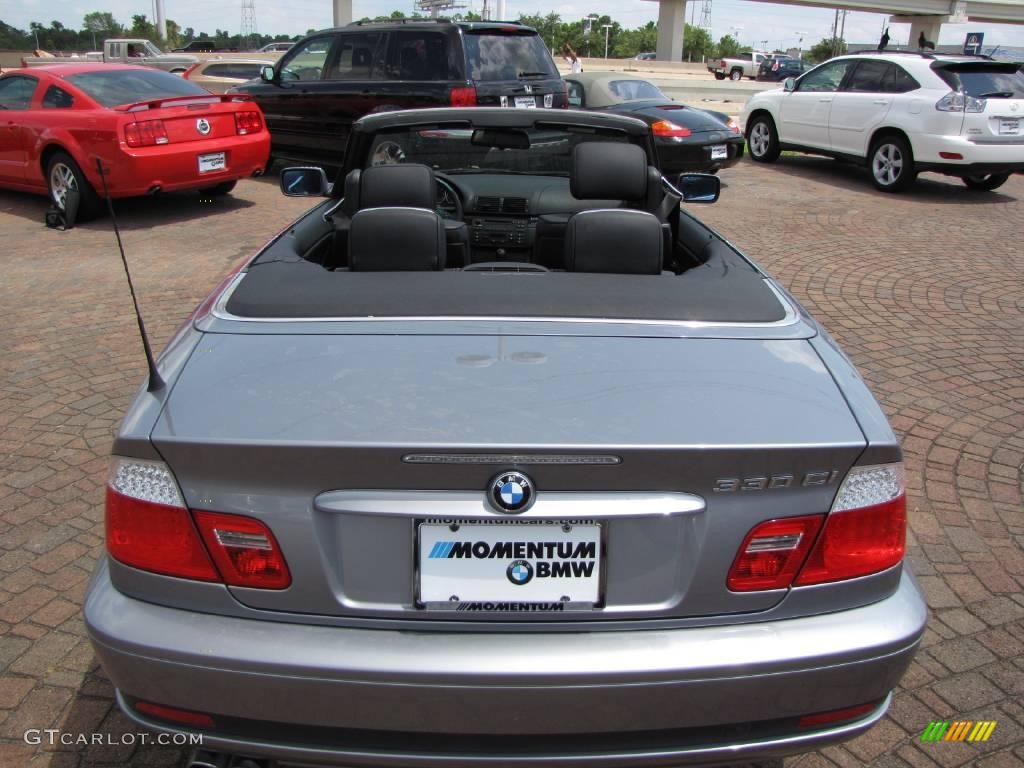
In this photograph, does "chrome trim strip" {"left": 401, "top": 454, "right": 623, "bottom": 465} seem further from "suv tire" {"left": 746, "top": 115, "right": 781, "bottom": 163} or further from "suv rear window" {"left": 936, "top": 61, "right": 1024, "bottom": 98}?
"suv tire" {"left": 746, "top": 115, "right": 781, "bottom": 163}

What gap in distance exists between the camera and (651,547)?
1.71 m

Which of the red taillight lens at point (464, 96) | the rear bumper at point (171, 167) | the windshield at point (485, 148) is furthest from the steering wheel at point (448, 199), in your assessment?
the red taillight lens at point (464, 96)

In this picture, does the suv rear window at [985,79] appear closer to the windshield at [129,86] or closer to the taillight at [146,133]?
the windshield at [129,86]

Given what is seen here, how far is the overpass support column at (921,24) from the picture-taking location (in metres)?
63.3

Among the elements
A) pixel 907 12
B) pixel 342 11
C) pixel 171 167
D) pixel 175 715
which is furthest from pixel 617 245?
pixel 907 12

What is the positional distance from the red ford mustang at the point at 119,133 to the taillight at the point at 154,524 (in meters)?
7.40

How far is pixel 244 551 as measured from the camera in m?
1.75

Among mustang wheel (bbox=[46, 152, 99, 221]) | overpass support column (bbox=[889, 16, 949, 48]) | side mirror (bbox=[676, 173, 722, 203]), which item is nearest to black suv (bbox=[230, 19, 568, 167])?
mustang wheel (bbox=[46, 152, 99, 221])

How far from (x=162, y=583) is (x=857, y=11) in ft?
240

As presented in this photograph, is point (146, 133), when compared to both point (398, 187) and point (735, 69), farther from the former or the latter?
point (735, 69)

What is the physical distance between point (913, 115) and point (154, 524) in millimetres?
10888

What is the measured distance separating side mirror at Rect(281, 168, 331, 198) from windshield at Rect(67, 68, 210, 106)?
5.92m

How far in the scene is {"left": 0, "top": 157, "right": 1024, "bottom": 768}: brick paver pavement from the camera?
99.4 inches

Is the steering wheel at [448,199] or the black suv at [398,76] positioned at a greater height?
the black suv at [398,76]
